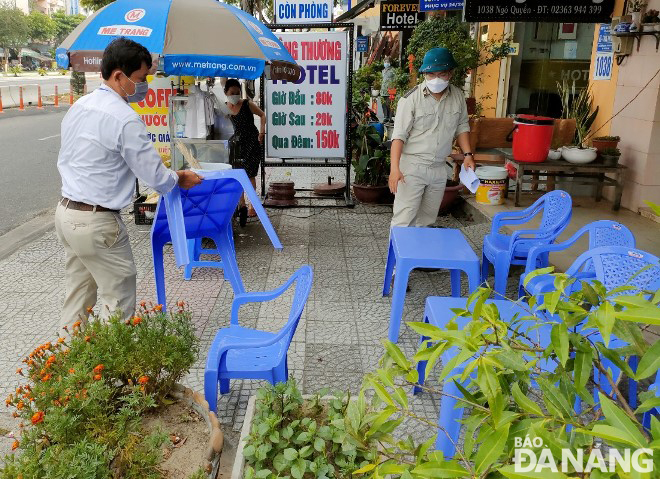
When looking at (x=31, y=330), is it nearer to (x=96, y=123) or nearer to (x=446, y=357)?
(x=96, y=123)

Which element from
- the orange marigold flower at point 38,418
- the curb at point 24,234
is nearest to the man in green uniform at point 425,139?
the orange marigold flower at point 38,418

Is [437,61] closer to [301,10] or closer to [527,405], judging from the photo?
[301,10]

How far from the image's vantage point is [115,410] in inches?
102

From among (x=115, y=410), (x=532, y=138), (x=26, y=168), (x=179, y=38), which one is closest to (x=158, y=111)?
(x=179, y=38)

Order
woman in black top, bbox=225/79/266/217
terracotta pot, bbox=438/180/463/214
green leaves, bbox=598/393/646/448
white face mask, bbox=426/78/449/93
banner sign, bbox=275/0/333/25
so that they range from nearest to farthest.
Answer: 1. green leaves, bbox=598/393/646/448
2. white face mask, bbox=426/78/449/93
3. woman in black top, bbox=225/79/266/217
4. terracotta pot, bbox=438/180/463/214
5. banner sign, bbox=275/0/333/25

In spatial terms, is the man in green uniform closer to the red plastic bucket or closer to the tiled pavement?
the tiled pavement

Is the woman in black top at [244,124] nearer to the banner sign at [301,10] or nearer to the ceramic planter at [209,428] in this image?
the banner sign at [301,10]

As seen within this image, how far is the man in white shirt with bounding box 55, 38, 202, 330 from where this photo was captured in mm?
3213

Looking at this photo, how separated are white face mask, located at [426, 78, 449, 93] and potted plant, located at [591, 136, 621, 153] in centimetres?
281

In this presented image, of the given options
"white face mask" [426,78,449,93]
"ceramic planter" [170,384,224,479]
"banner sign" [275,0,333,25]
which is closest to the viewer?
"ceramic planter" [170,384,224,479]

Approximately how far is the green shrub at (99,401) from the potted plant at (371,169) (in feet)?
19.4

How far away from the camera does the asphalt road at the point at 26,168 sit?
8.53 metres

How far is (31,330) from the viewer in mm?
4516

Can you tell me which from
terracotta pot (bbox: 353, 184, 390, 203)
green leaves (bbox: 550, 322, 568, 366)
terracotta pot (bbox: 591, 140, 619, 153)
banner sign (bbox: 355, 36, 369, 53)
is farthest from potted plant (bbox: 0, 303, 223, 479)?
banner sign (bbox: 355, 36, 369, 53)
